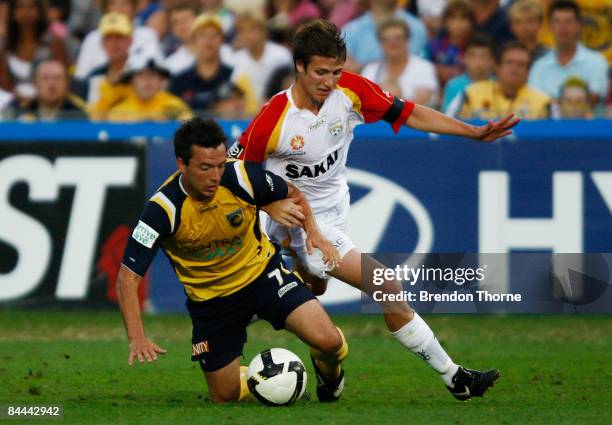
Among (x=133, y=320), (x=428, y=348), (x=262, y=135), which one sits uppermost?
(x=262, y=135)

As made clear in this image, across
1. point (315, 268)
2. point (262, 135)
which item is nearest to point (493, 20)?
point (315, 268)

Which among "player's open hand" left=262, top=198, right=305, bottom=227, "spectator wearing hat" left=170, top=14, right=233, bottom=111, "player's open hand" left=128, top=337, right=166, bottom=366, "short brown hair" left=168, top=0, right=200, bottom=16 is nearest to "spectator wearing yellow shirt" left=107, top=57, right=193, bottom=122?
"spectator wearing hat" left=170, top=14, right=233, bottom=111

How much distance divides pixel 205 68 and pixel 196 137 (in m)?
7.51

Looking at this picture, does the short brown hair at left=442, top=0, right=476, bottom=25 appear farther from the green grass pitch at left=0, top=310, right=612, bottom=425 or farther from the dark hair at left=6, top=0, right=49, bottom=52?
the dark hair at left=6, top=0, right=49, bottom=52

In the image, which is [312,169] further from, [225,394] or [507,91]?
[507,91]

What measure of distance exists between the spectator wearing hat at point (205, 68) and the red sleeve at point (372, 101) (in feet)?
21.0

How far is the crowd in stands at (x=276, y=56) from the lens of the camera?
13492 mm

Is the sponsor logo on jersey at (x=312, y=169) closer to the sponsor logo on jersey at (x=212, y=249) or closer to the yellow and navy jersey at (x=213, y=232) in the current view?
the yellow and navy jersey at (x=213, y=232)

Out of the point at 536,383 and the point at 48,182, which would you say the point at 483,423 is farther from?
the point at 48,182

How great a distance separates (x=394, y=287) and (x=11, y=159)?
5380 mm

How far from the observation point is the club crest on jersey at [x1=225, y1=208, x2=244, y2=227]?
8164 mm

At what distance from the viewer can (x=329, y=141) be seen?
8727 mm

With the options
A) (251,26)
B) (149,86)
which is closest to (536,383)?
(149,86)

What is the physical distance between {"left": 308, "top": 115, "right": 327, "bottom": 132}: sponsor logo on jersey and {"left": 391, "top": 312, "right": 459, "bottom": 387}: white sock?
4.58 ft
